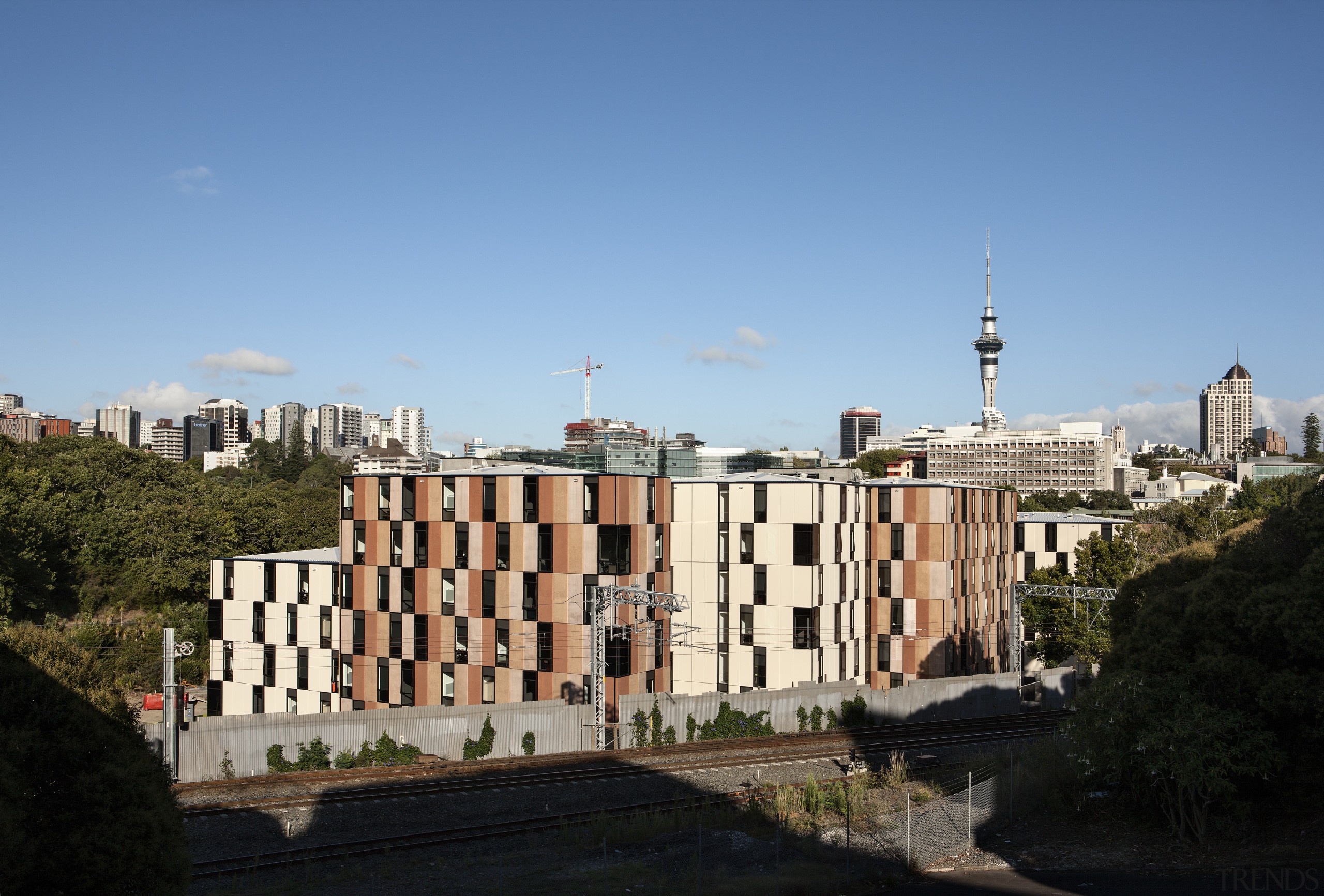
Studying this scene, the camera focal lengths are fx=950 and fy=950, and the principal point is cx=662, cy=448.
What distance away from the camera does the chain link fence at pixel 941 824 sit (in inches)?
864

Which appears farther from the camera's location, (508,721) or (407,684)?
(407,684)

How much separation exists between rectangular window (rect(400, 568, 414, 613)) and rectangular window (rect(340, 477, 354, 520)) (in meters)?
4.64

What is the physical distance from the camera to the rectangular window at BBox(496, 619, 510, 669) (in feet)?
145

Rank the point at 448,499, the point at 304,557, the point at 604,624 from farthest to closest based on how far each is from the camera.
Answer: the point at 304,557 < the point at 448,499 < the point at 604,624

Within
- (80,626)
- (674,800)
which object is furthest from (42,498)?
(674,800)

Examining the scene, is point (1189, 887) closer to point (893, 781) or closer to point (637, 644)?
point (893, 781)

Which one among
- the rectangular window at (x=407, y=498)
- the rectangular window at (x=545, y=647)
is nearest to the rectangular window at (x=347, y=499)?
the rectangular window at (x=407, y=498)

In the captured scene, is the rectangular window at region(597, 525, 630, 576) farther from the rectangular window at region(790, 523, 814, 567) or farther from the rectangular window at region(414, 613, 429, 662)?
the rectangular window at region(790, 523, 814, 567)

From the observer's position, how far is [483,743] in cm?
3866

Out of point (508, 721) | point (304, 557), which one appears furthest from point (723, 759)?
point (304, 557)

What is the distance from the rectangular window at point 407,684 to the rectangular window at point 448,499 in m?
7.28

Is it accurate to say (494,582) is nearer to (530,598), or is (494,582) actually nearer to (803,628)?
(530,598)

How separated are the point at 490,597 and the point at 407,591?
4889 millimetres

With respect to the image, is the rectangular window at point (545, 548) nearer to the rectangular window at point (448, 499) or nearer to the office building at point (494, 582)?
the office building at point (494, 582)
